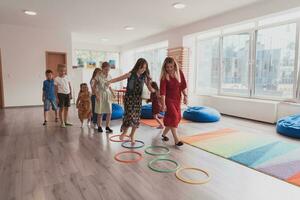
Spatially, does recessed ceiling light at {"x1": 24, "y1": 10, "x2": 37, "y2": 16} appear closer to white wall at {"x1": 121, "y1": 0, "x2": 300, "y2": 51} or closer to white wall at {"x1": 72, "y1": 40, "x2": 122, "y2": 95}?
white wall at {"x1": 72, "y1": 40, "x2": 122, "y2": 95}

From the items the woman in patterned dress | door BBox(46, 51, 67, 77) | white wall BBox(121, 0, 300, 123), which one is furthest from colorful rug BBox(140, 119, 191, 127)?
door BBox(46, 51, 67, 77)

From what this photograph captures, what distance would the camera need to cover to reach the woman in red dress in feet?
10.5

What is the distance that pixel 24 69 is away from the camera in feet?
23.2

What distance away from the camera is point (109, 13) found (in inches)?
214

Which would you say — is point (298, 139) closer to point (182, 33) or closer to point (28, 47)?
point (182, 33)

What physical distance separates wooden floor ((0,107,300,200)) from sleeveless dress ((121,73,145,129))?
1.49 ft

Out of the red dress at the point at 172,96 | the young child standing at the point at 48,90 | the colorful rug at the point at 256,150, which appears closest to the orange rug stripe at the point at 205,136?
the colorful rug at the point at 256,150

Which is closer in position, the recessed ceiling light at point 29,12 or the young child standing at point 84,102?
the young child standing at point 84,102

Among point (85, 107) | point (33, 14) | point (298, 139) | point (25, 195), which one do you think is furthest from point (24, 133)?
point (298, 139)

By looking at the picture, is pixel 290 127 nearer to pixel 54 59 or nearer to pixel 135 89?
pixel 135 89

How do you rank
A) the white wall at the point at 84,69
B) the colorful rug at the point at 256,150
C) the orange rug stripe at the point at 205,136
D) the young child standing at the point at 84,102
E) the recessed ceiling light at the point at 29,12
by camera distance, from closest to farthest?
the colorful rug at the point at 256,150, the orange rug stripe at the point at 205,136, the young child standing at the point at 84,102, the recessed ceiling light at the point at 29,12, the white wall at the point at 84,69

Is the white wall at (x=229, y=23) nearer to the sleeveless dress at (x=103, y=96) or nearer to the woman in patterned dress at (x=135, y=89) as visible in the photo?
the woman in patterned dress at (x=135, y=89)

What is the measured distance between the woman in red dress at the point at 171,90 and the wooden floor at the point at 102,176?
45cm

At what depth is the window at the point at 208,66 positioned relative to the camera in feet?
22.6
